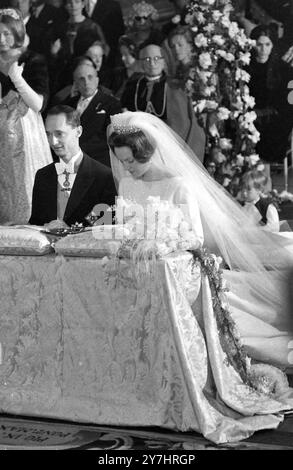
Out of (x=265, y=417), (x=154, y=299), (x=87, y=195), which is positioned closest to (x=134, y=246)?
(x=154, y=299)

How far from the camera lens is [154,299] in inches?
159

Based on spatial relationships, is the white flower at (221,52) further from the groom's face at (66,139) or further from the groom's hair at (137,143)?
the groom's hair at (137,143)

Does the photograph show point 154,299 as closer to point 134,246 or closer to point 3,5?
point 134,246

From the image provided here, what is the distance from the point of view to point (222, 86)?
7.05 metres

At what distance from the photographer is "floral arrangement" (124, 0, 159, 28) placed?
7.28 metres

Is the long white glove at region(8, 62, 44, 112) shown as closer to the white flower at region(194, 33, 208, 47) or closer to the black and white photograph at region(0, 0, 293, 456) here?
the black and white photograph at region(0, 0, 293, 456)

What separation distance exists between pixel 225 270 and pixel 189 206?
0.73 metres

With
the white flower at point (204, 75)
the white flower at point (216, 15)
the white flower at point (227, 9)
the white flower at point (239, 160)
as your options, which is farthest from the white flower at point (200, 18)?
the white flower at point (239, 160)

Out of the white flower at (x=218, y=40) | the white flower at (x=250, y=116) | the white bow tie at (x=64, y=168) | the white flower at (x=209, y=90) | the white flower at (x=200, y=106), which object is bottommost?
the white bow tie at (x=64, y=168)

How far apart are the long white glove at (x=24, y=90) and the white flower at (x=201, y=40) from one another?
69.5 inches

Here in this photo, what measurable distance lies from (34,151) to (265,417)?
4.30 m

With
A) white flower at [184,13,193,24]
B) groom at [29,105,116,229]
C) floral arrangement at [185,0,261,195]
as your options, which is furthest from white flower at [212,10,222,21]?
groom at [29,105,116,229]

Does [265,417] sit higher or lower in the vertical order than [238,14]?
lower

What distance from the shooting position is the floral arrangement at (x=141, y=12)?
728 centimetres
